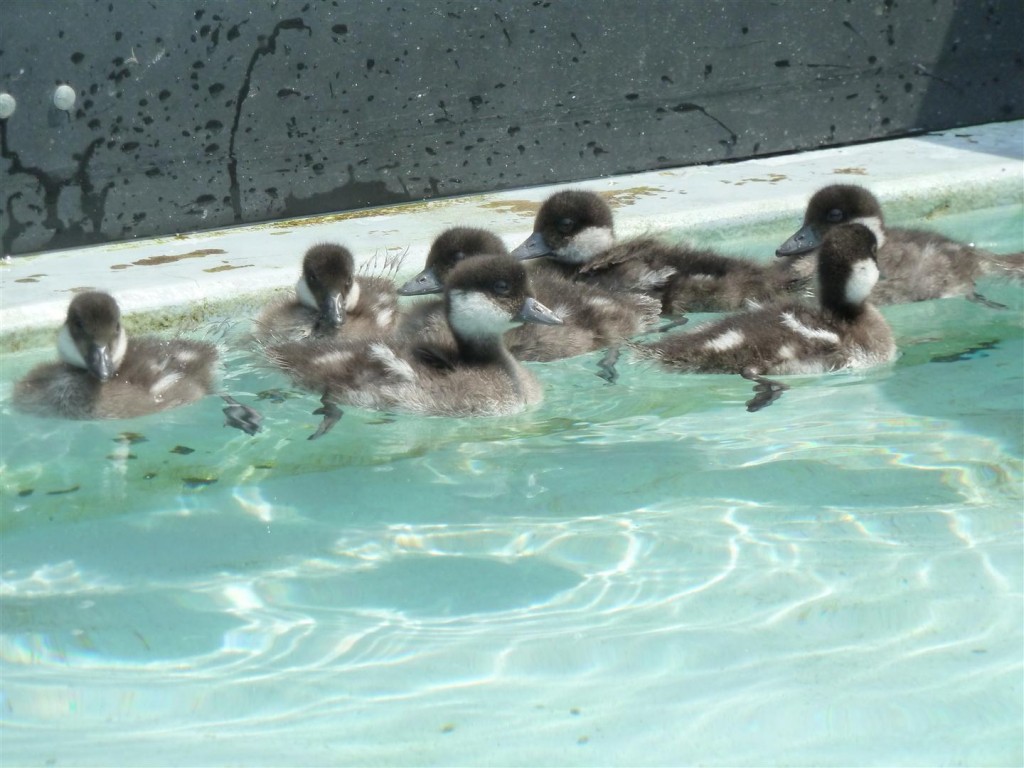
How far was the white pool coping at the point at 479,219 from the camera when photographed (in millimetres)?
6090

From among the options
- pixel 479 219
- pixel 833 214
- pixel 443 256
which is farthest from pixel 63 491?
pixel 833 214

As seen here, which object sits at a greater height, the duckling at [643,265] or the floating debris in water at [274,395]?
the duckling at [643,265]

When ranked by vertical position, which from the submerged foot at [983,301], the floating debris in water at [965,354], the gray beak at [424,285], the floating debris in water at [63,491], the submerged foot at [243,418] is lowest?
the floating debris in water at [965,354]

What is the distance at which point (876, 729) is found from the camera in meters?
3.32

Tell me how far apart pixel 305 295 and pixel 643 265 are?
1385 millimetres

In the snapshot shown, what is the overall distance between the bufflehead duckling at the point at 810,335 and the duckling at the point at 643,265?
0.50m

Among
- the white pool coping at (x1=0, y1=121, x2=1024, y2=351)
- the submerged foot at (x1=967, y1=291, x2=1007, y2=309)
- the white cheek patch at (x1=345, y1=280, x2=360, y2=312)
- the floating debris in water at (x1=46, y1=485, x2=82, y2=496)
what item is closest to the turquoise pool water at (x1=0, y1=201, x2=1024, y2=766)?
the floating debris in water at (x1=46, y1=485, x2=82, y2=496)

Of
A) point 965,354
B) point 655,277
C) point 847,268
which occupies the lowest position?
point 965,354

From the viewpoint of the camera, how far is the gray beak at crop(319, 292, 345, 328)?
530cm

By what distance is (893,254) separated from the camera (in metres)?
5.99

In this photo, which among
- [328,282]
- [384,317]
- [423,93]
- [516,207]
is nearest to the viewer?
[328,282]

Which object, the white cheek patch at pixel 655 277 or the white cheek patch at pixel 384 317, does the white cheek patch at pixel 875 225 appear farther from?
the white cheek patch at pixel 384 317

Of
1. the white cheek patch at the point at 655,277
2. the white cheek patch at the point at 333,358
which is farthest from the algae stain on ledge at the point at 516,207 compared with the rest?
the white cheek patch at the point at 333,358

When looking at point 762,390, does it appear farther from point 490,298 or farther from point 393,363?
point 393,363
